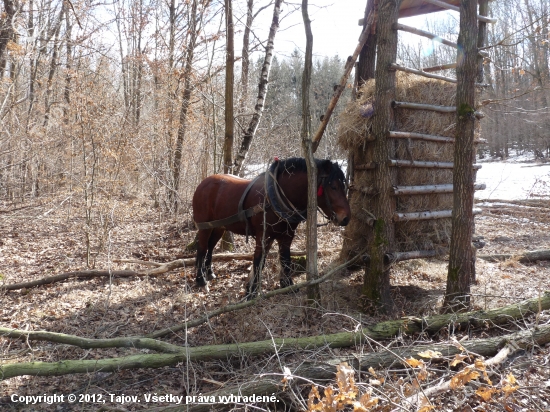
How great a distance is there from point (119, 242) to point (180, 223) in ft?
5.18

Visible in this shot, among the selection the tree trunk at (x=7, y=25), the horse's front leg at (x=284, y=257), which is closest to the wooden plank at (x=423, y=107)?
the horse's front leg at (x=284, y=257)

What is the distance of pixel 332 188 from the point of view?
4.83 meters

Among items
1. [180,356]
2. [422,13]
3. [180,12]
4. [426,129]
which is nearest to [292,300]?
[180,356]

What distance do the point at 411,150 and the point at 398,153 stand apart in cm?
18

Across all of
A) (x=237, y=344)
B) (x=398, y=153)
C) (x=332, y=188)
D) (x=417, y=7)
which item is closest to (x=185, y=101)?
(x=417, y=7)

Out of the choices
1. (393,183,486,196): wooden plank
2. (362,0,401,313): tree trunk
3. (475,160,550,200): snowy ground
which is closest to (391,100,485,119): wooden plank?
(362,0,401,313): tree trunk

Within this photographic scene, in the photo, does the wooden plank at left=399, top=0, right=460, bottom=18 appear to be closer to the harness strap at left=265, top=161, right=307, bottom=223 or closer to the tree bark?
the tree bark

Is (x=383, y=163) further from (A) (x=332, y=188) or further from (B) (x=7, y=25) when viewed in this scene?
(B) (x=7, y=25)

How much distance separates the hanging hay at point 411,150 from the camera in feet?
16.5

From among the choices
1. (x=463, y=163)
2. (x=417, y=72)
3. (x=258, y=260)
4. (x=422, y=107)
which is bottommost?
(x=258, y=260)

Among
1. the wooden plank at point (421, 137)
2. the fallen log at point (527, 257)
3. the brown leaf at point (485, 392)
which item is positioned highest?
the wooden plank at point (421, 137)

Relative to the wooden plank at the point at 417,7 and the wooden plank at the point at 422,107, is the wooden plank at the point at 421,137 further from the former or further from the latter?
the wooden plank at the point at 417,7

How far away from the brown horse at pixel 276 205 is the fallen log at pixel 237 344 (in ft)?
3.73

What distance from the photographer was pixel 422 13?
6480 millimetres
